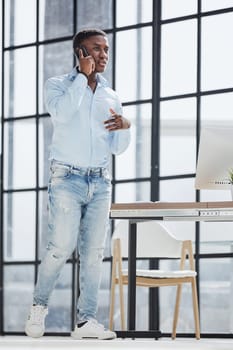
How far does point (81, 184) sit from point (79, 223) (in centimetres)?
21

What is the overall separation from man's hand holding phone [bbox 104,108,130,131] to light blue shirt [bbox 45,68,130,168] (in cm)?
12

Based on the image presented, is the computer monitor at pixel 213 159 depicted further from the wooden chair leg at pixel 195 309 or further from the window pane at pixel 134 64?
the window pane at pixel 134 64

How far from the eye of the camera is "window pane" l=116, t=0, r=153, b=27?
19.7 feet

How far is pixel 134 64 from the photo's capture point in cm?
604

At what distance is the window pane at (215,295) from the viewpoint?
5643 mm

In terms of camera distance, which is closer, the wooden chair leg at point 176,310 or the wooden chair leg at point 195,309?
the wooden chair leg at point 195,309

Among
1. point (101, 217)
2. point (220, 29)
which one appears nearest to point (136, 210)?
point (101, 217)

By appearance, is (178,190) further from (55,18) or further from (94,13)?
(55,18)

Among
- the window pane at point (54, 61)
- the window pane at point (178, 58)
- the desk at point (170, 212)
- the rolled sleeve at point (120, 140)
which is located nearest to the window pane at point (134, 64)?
the window pane at point (178, 58)

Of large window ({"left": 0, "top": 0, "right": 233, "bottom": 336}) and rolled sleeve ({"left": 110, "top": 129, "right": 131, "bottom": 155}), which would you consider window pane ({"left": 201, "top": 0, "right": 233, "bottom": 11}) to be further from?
rolled sleeve ({"left": 110, "top": 129, "right": 131, "bottom": 155})

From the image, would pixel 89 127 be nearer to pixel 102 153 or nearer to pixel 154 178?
pixel 102 153

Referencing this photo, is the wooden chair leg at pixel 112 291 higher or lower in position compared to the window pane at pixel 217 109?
lower

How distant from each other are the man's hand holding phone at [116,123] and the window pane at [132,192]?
1.67 m

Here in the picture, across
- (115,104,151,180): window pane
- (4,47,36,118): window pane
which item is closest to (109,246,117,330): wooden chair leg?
(115,104,151,180): window pane
